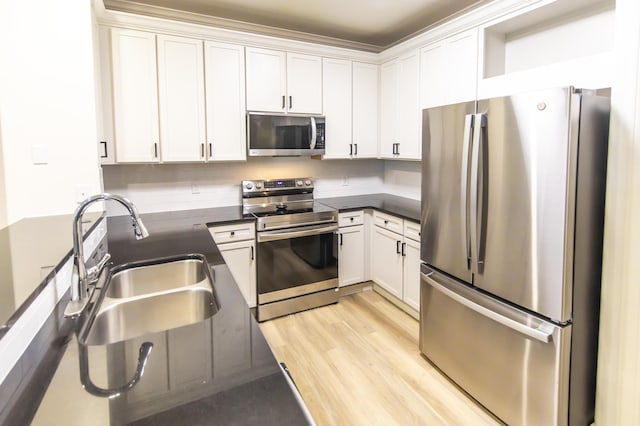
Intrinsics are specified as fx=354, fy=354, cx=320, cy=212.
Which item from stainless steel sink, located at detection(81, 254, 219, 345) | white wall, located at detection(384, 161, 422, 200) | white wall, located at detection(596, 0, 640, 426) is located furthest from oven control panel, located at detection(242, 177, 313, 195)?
white wall, located at detection(596, 0, 640, 426)

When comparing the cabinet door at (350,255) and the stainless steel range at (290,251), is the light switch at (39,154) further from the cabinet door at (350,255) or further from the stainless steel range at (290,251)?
the cabinet door at (350,255)

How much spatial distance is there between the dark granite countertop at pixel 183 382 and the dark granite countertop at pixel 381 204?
7.01 feet

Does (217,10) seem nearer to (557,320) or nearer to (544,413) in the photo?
(557,320)

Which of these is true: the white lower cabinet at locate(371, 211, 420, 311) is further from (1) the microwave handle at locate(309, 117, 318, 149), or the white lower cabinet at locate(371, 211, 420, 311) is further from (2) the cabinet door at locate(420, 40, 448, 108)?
(2) the cabinet door at locate(420, 40, 448, 108)

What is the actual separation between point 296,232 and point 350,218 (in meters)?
0.61

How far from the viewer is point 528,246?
1685 millimetres

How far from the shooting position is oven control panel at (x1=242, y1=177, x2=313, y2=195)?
337 cm

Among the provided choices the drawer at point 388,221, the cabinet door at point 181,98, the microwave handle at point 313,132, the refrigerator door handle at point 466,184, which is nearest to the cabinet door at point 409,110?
the drawer at point 388,221

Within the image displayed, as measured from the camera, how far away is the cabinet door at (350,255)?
341cm

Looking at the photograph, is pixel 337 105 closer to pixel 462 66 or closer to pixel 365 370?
pixel 462 66

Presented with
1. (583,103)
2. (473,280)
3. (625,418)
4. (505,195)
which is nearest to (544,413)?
(625,418)

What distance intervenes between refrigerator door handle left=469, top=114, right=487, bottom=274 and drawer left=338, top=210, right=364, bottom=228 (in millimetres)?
1549

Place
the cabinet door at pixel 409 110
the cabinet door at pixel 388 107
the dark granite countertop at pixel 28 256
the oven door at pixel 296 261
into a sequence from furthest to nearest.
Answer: the cabinet door at pixel 388 107 → the cabinet door at pixel 409 110 → the oven door at pixel 296 261 → the dark granite countertop at pixel 28 256

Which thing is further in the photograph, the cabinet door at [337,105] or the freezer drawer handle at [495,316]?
the cabinet door at [337,105]
